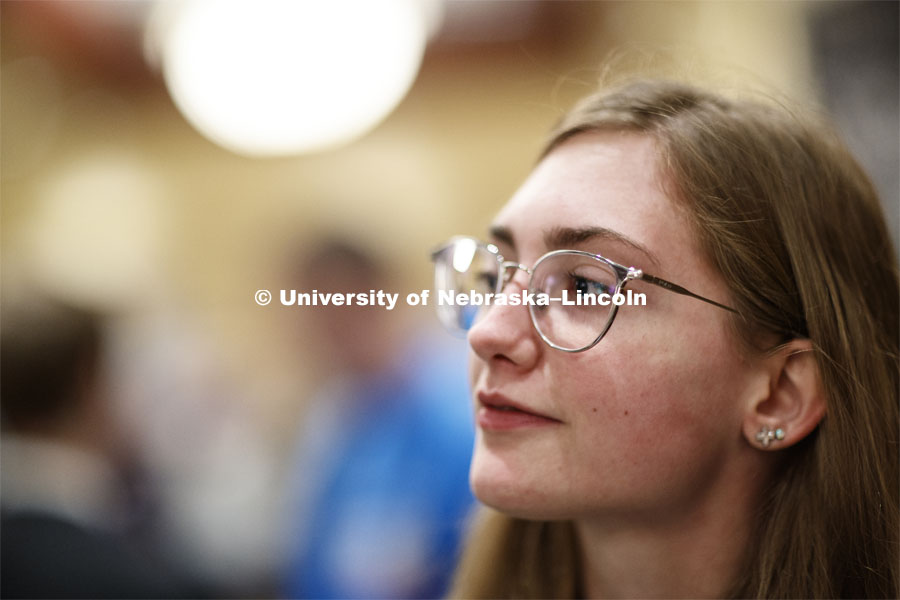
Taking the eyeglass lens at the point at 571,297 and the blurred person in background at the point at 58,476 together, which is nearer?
the eyeglass lens at the point at 571,297

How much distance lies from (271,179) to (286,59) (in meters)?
0.89

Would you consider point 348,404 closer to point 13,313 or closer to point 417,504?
point 417,504

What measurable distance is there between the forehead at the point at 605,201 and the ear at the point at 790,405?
0.18 meters

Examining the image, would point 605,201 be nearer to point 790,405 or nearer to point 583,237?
point 583,237

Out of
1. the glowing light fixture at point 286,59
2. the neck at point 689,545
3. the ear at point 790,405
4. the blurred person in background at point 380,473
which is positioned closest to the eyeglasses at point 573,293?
the ear at point 790,405

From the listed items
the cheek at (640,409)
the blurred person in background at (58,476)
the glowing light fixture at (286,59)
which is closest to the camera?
the cheek at (640,409)

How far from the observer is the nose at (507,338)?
86 centimetres

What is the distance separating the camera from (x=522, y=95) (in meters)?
2.97

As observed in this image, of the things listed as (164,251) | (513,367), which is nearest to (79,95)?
(164,251)

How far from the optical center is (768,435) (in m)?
0.87

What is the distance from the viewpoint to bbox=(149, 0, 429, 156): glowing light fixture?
244cm

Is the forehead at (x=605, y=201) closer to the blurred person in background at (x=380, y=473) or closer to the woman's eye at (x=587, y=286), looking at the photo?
the woman's eye at (x=587, y=286)

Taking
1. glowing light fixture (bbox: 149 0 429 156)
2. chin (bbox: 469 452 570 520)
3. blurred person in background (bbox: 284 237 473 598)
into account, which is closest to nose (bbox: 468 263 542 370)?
chin (bbox: 469 452 570 520)

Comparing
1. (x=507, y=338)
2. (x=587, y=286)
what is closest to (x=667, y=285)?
(x=587, y=286)
